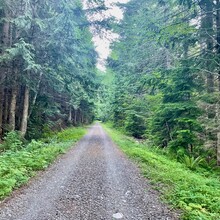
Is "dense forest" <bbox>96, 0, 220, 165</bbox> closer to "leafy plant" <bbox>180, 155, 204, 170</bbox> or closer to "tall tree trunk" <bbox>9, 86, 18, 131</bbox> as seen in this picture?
"leafy plant" <bbox>180, 155, 204, 170</bbox>

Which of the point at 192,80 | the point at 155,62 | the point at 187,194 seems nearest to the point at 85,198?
the point at 187,194

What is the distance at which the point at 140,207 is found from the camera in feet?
16.5

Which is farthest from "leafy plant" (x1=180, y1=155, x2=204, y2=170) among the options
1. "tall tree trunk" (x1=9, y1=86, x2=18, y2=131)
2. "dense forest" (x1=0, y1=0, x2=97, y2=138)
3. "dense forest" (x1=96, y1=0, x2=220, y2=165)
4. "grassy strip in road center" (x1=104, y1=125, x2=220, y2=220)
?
"tall tree trunk" (x1=9, y1=86, x2=18, y2=131)

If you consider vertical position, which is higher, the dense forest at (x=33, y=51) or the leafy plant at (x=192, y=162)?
the dense forest at (x=33, y=51)

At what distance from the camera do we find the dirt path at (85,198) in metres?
4.54

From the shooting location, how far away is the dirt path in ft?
14.9

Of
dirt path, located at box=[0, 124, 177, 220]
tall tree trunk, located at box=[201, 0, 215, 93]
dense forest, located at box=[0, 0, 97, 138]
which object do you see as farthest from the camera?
dense forest, located at box=[0, 0, 97, 138]

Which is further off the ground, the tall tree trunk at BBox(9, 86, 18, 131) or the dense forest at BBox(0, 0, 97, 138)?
the dense forest at BBox(0, 0, 97, 138)

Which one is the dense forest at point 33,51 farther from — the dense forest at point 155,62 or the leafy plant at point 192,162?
the leafy plant at point 192,162

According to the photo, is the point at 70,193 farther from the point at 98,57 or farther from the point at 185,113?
the point at 98,57

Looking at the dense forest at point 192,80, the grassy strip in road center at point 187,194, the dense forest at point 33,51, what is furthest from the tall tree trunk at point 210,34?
the dense forest at point 33,51

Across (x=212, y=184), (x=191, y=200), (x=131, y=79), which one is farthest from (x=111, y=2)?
(x=191, y=200)

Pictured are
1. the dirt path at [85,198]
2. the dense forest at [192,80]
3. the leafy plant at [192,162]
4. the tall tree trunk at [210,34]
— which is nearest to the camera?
the dirt path at [85,198]

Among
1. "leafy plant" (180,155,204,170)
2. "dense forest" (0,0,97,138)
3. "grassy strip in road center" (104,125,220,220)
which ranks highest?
"dense forest" (0,0,97,138)
